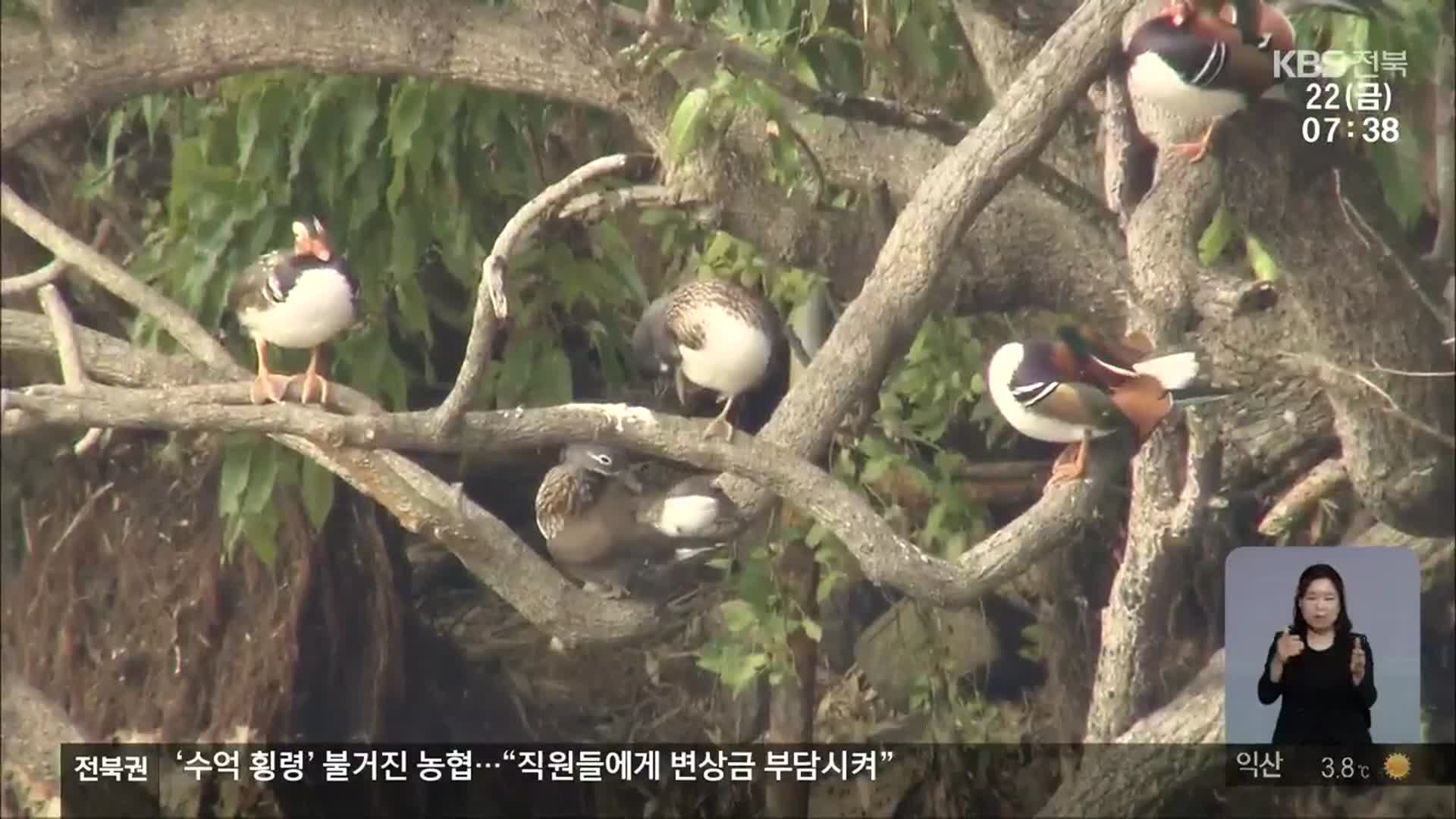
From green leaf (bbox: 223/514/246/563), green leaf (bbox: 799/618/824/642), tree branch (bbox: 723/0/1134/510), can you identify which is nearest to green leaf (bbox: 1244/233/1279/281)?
tree branch (bbox: 723/0/1134/510)

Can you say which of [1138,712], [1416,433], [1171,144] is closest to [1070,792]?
[1138,712]

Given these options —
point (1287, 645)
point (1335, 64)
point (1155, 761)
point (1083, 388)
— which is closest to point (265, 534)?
point (1083, 388)

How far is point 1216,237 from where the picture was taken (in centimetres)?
179

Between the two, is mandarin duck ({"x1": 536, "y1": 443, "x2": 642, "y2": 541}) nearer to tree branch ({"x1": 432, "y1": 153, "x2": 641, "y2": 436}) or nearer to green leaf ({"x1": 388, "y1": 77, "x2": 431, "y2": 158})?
tree branch ({"x1": 432, "y1": 153, "x2": 641, "y2": 436})

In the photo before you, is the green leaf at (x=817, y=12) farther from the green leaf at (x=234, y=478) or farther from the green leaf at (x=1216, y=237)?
the green leaf at (x=234, y=478)

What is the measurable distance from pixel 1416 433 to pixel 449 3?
122cm

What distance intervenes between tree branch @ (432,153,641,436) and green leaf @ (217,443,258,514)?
0.25m

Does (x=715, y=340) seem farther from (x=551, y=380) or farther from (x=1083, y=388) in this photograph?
(x=1083, y=388)

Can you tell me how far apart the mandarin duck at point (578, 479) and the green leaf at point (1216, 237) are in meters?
0.69

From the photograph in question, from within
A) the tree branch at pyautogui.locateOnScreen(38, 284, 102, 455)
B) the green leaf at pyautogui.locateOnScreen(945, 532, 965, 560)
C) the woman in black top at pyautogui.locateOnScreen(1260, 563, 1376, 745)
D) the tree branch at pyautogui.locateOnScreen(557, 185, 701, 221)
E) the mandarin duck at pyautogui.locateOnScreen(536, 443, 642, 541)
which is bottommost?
the woman in black top at pyautogui.locateOnScreen(1260, 563, 1376, 745)

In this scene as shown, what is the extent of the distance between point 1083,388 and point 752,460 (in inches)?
14.9

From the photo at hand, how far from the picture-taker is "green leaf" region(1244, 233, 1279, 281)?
1.80 m

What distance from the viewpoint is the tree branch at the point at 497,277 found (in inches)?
70.6

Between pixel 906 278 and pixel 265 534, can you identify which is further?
pixel 265 534
